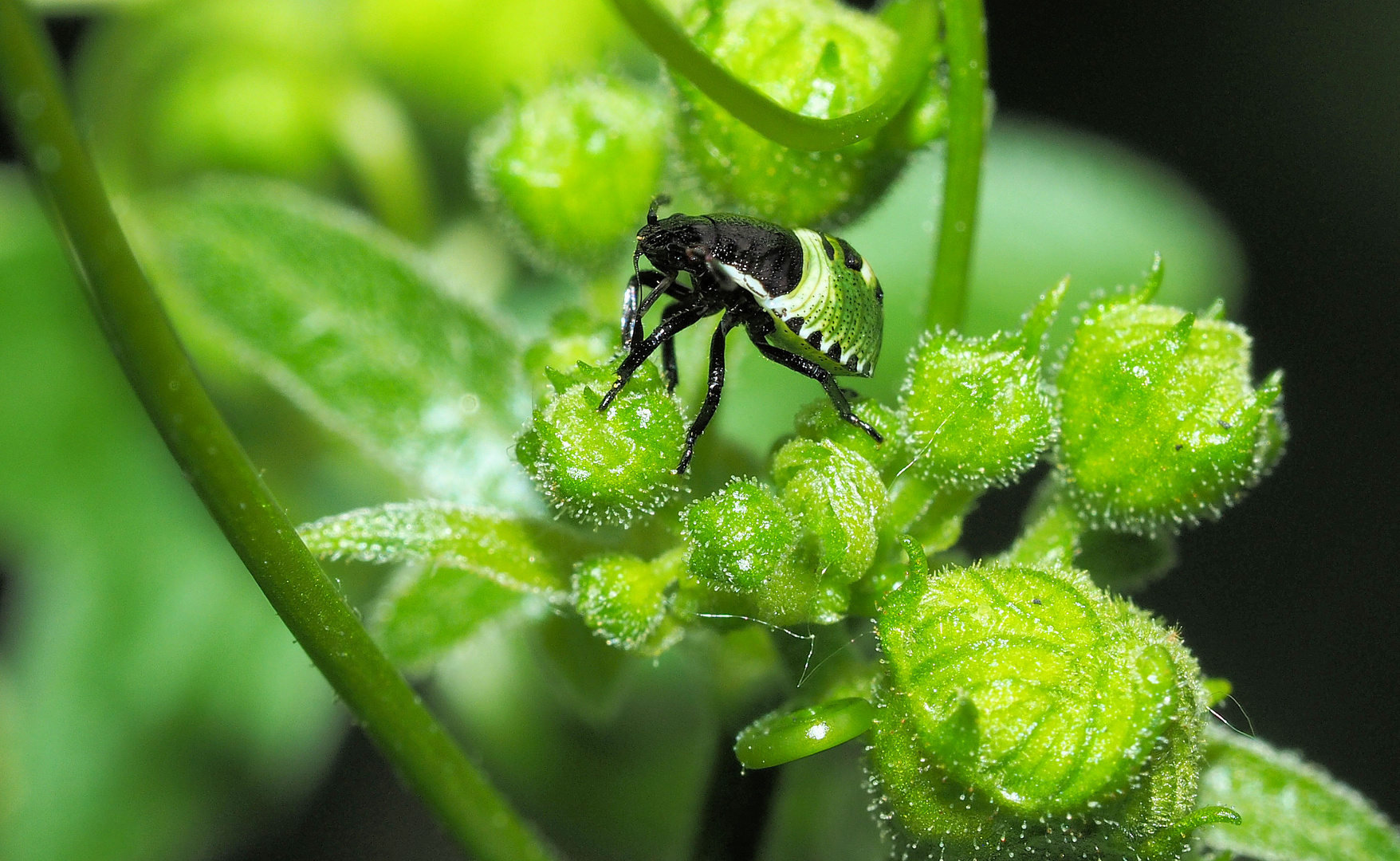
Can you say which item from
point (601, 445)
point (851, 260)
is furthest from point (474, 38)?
point (601, 445)

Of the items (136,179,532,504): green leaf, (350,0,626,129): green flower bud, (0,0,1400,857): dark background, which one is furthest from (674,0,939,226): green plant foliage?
(0,0,1400,857): dark background

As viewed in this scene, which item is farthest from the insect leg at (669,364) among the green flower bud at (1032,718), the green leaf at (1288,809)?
the green leaf at (1288,809)

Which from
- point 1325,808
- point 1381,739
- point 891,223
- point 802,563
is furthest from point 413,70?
point 1381,739

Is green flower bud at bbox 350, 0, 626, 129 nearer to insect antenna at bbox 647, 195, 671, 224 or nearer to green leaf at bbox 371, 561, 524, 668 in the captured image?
insect antenna at bbox 647, 195, 671, 224

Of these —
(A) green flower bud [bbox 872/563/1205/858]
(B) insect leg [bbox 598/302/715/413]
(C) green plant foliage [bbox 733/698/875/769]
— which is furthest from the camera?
(B) insect leg [bbox 598/302/715/413]

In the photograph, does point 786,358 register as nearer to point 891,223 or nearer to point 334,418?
point 334,418

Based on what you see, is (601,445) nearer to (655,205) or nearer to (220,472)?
(220,472)

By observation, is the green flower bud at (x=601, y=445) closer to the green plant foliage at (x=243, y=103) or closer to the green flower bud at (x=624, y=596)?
the green flower bud at (x=624, y=596)
